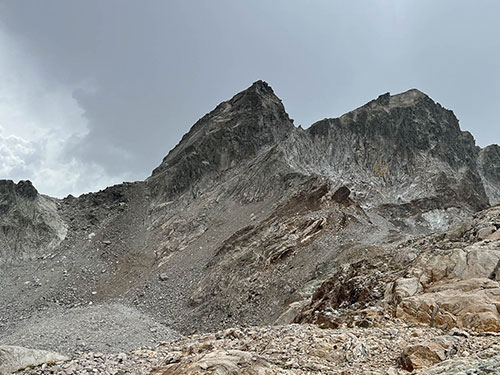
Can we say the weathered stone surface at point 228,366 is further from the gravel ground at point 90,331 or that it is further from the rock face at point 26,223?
the rock face at point 26,223

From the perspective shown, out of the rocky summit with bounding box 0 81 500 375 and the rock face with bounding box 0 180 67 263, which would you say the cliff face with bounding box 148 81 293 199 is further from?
the rock face with bounding box 0 180 67 263

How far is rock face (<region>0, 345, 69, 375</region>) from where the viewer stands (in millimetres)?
14367

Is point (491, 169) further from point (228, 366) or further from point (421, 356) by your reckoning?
point (228, 366)

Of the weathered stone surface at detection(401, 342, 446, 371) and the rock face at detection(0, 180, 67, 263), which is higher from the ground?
the rock face at detection(0, 180, 67, 263)

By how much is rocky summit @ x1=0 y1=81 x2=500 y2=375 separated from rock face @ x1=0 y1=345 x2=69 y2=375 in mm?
63

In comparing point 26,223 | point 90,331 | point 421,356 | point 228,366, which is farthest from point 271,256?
point 26,223

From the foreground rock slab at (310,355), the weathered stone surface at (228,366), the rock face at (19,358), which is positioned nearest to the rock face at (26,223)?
the rock face at (19,358)

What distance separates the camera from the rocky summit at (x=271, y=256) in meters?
14.3

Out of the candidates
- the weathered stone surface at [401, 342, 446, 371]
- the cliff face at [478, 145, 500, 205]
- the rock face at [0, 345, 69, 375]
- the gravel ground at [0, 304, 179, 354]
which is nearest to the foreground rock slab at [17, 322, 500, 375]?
the weathered stone surface at [401, 342, 446, 371]

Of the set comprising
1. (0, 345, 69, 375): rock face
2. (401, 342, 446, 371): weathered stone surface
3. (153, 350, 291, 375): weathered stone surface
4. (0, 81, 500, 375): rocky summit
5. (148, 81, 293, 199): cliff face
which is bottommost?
(0, 345, 69, 375): rock face

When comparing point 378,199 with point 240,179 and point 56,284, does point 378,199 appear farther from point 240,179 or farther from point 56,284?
point 56,284

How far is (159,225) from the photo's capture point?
67.2 metres

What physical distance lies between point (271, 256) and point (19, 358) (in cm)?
3318

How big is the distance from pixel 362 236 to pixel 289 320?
20.8 m
